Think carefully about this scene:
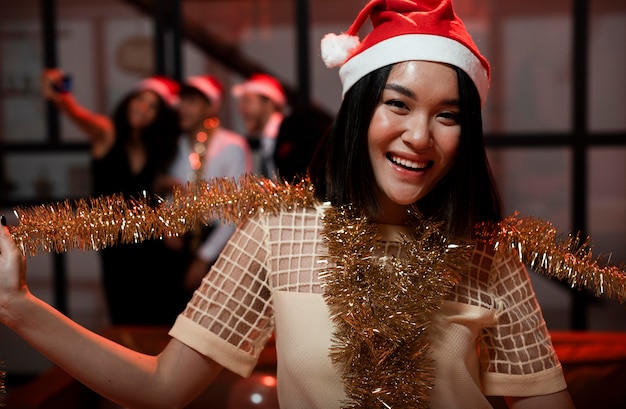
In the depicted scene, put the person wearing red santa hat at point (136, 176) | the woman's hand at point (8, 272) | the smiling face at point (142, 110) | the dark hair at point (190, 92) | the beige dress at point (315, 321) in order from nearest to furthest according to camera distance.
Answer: the woman's hand at point (8, 272), the beige dress at point (315, 321), the person wearing red santa hat at point (136, 176), the smiling face at point (142, 110), the dark hair at point (190, 92)

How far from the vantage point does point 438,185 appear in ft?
3.88

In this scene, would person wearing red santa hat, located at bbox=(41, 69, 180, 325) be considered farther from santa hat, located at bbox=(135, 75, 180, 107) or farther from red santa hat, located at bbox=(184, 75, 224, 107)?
red santa hat, located at bbox=(184, 75, 224, 107)

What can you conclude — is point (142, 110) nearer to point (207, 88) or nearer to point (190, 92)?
point (190, 92)

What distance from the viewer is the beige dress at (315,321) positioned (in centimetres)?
115

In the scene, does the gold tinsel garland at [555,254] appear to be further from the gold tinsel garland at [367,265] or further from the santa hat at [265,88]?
the santa hat at [265,88]

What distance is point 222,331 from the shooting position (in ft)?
3.83

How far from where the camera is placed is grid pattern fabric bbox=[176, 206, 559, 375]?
117 cm

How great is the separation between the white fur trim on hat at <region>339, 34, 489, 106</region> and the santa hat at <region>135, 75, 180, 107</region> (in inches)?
98.9

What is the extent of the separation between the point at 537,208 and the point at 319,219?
10.8ft

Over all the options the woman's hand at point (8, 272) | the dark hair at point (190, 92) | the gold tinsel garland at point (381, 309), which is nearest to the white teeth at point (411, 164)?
the gold tinsel garland at point (381, 309)

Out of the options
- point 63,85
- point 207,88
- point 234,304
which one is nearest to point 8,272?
point 234,304

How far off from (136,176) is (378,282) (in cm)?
230

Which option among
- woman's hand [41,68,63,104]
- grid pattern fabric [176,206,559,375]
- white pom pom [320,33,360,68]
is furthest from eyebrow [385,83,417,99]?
woman's hand [41,68,63,104]

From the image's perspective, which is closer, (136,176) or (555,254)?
(555,254)
